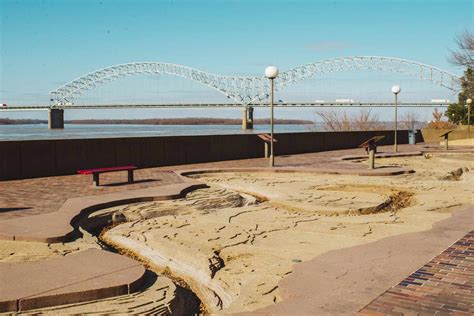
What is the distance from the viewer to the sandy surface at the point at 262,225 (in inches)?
186

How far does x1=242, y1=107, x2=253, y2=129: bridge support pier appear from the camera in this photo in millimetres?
85312

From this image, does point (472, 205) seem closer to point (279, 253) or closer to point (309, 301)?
point (279, 253)

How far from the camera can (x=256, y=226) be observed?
677 centimetres

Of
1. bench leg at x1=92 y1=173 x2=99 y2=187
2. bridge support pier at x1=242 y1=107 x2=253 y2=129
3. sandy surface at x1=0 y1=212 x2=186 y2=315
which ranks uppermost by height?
bridge support pier at x1=242 y1=107 x2=253 y2=129

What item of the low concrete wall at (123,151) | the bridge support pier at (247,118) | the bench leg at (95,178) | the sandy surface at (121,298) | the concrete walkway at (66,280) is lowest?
the sandy surface at (121,298)

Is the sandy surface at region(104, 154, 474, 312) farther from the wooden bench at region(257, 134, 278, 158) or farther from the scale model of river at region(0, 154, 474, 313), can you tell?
the wooden bench at region(257, 134, 278, 158)

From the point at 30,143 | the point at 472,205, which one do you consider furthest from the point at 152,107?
the point at 472,205

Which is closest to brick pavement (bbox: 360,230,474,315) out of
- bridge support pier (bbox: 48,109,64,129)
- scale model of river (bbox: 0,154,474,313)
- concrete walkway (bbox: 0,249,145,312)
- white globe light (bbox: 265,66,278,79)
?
scale model of river (bbox: 0,154,474,313)

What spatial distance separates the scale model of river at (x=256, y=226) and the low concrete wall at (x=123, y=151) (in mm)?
3431

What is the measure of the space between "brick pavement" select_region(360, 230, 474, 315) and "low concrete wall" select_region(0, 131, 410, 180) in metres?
9.25

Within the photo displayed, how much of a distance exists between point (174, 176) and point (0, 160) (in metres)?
3.60

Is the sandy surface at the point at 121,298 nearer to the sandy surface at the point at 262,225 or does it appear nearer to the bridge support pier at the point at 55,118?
the sandy surface at the point at 262,225

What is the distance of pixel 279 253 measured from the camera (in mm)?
5363

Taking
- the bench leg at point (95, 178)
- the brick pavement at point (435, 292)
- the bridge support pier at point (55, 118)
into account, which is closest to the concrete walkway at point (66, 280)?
the brick pavement at point (435, 292)
